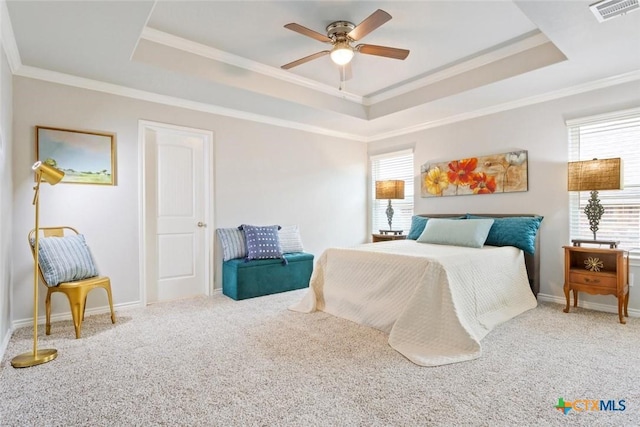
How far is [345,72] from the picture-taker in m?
3.86

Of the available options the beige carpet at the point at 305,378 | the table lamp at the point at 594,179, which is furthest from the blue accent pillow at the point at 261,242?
the table lamp at the point at 594,179

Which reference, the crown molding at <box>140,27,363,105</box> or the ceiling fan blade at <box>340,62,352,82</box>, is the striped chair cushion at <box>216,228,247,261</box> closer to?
the crown molding at <box>140,27,363,105</box>

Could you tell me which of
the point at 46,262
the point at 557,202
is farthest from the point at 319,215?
the point at 46,262

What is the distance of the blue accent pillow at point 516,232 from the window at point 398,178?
5.30 ft

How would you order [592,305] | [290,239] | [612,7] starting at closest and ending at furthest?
1. [612,7]
2. [592,305]
3. [290,239]

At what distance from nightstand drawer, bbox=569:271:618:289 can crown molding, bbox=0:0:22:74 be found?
197 inches

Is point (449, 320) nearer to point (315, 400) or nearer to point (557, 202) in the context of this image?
point (315, 400)

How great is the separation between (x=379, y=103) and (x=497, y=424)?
401 centimetres

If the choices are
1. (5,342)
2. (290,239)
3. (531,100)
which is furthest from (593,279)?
(5,342)

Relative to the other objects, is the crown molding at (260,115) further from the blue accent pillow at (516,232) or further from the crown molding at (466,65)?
the blue accent pillow at (516,232)

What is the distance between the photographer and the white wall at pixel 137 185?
3055 millimetres

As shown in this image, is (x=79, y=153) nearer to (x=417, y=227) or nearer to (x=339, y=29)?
(x=339, y=29)

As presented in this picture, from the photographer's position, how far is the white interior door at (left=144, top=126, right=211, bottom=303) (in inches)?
151

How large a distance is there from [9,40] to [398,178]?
186 inches
